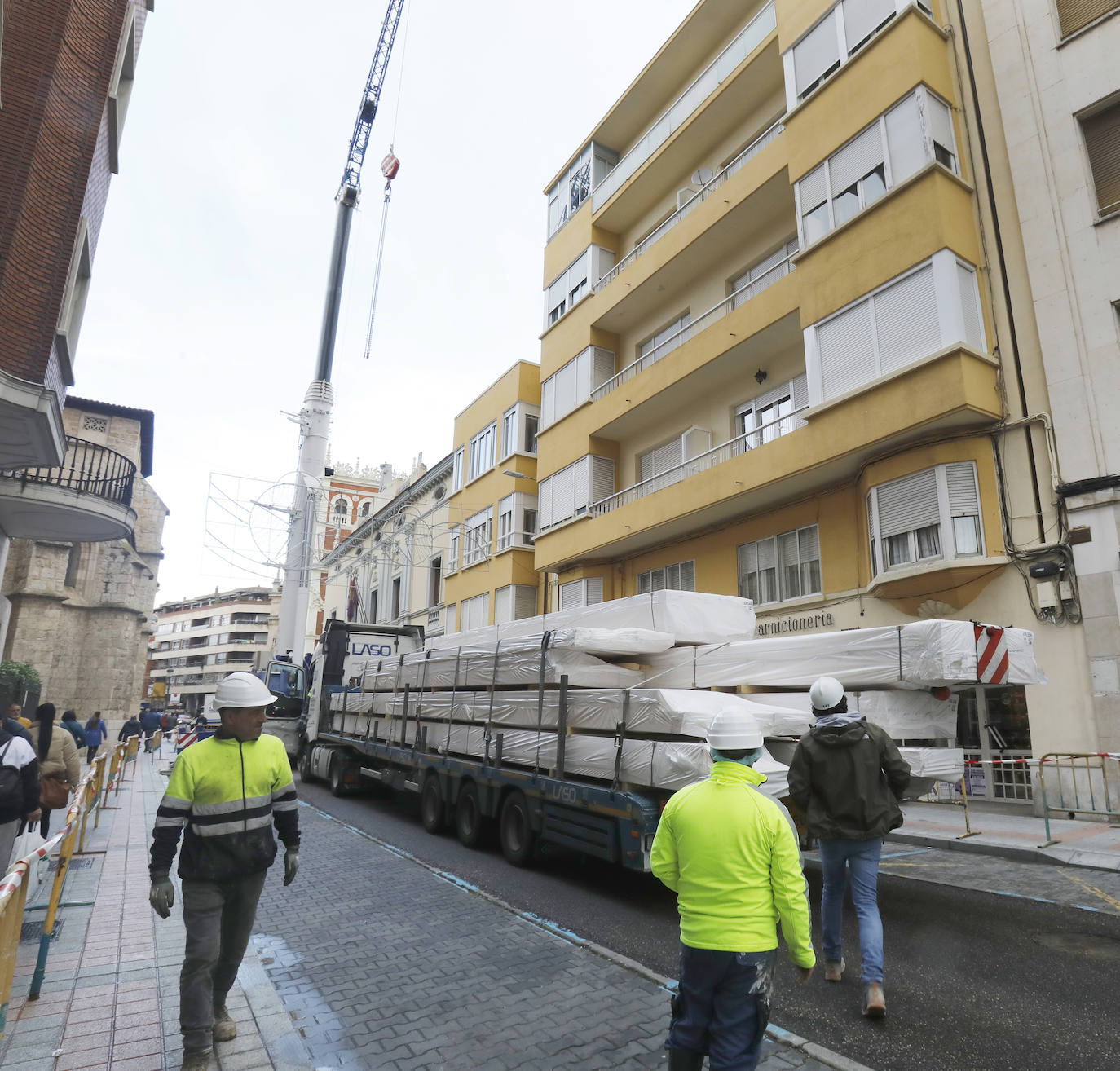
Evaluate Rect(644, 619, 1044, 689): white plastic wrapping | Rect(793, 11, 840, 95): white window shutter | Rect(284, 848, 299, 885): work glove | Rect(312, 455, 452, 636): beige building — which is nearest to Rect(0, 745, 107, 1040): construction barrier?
Rect(284, 848, 299, 885): work glove

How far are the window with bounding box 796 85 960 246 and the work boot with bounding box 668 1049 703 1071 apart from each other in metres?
13.5

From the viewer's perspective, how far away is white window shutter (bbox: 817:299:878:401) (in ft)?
41.5

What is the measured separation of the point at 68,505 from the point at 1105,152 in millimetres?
18518

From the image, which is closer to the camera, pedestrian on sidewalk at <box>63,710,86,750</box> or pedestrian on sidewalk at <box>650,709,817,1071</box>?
pedestrian on sidewalk at <box>650,709,817,1071</box>

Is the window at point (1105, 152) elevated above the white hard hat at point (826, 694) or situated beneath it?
elevated above

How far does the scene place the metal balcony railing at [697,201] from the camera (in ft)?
54.4

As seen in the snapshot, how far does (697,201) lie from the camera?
18359mm

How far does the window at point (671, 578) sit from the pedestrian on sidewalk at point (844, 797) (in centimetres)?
1181

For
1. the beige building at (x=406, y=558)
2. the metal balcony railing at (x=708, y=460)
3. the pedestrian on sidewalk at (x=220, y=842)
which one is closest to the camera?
the pedestrian on sidewalk at (x=220, y=842)

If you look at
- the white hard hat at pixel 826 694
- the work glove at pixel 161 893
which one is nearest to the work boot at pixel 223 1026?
the work glove at pixel 161 893

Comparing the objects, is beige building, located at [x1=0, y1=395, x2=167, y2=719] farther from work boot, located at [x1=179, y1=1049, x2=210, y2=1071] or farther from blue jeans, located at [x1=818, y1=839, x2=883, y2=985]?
blue jeans, located at [x1=818, y1=839, x2=883, y2=985]

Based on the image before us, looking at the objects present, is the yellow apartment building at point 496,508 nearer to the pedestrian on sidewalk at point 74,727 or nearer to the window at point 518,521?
the window at point 518,521

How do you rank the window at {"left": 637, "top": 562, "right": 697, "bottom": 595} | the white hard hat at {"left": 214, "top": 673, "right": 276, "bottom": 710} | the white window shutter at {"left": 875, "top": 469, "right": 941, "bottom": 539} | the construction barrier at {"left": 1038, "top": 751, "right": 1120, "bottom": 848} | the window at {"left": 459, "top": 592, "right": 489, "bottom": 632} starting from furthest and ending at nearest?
the window at {"left": 459, "top": 592, "right": 489, "bottom": 632} < the window at {"left": 637, "top": 562, "right": 697, "bottom": 595} < the white window shutter at {"left": 875, "top": 469, "right": 941, "bottom": 539} < the construction barrier at {"left": 1038, "top": 751, "right": 1120, "bottom": 848} < the white hard hat at {"left": 214, "top": 673, "right": 276, "bottom": 710}

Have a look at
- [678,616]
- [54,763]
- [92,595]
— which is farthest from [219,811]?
[92,595]
